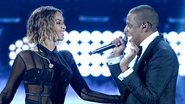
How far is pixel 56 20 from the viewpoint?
2.50m

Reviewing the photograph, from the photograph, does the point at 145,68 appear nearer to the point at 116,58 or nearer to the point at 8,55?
the point at 116,58

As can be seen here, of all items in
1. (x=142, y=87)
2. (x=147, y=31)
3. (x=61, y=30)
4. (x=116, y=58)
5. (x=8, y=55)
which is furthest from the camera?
(x=8, y=55)

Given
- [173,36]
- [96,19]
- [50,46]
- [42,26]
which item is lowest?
[50,46]

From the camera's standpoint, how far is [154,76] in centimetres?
202

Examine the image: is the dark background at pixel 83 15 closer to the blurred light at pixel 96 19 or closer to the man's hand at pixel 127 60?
the blurred light at pixel 96 19

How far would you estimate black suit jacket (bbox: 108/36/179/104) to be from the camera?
200 cm

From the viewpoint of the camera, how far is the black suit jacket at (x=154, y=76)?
200 centimetres

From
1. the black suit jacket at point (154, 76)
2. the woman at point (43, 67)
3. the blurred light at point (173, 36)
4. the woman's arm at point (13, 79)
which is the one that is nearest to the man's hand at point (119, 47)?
the black suit jacket at point (154, 76)

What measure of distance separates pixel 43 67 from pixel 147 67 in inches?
24.9

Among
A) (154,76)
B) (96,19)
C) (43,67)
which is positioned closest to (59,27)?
(43,67)

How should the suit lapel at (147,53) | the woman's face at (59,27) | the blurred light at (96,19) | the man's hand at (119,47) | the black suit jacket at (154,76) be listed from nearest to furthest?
the black suit jacket at (154,76) < the suit lapel at (147,53) < the man's hand at (119,47) < the woman's face at (59,27) < the blurred light at (96,19)

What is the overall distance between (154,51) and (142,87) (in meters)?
0.19

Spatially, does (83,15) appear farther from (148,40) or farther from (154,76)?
(154,76)

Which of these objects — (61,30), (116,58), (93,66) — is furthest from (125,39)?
(93,66)
